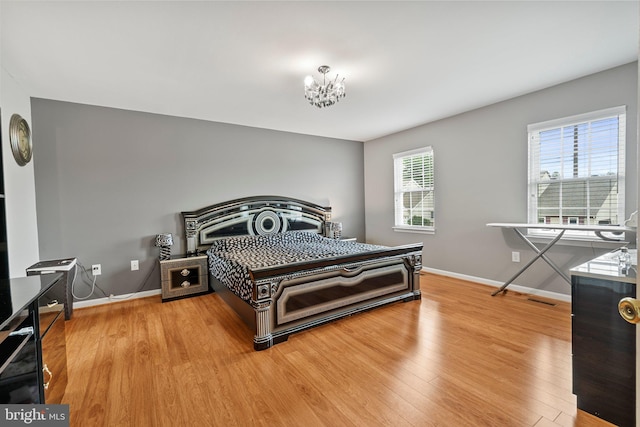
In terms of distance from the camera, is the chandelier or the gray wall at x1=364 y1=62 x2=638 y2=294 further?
the gray wall at x1=364 y1=62 x2=638 y2=294

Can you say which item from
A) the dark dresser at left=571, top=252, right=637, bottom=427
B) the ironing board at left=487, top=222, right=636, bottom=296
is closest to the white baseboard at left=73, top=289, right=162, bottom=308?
the dark dresser at left=571, top=252, right=637, bottom=427

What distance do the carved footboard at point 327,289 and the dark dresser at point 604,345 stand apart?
1.61 m

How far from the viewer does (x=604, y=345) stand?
1439mm

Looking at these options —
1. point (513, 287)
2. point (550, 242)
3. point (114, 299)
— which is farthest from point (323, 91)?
point (114, 299)

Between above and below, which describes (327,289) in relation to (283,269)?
below

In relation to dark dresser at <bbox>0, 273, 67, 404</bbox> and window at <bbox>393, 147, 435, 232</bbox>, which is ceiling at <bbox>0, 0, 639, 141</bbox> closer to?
window at <bbox>393, 147, 435, 232</bbox>

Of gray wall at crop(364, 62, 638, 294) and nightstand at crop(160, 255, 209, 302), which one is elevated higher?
gray wall at crop(364, 62, 638, 294)

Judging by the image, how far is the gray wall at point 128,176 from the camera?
313 cm

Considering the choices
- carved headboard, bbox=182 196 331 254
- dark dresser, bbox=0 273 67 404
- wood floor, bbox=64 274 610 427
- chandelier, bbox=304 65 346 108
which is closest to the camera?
dark dresser, bbox=0 273 67 404

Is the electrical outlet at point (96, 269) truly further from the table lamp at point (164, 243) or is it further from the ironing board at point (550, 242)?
the ironing board at point (550, 242)

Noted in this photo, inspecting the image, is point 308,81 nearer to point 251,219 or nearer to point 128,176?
point 251,219

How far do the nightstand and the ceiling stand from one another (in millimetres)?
1888

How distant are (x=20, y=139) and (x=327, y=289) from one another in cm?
326

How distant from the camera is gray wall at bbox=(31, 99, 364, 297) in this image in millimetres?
3131
